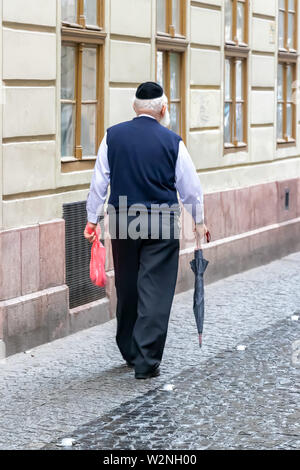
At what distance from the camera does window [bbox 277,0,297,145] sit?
49.9 feet

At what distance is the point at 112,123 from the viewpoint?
10.4m

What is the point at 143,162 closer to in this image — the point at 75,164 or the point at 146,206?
the point at 146,206

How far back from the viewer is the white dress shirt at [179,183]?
7746 mm

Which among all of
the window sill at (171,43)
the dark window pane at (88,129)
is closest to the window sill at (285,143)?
the window sill at (171,43)

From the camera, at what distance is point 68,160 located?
31.7 ft

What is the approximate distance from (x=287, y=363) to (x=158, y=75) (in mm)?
4225

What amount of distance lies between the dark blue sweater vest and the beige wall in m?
1.17

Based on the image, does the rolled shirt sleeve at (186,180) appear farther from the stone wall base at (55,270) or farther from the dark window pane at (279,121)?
the dark window pane at (279,121)

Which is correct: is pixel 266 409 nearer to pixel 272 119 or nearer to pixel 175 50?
pixel 175 50

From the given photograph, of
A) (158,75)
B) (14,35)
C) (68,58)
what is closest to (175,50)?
(158,75)

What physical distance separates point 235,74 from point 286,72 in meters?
2.05

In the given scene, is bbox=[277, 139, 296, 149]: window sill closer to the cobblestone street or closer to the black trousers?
the cobblestone street

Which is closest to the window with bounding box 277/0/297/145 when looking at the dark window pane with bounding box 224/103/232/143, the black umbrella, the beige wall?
the beige wall

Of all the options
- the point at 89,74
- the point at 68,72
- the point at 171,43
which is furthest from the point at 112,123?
the point at 171,43
